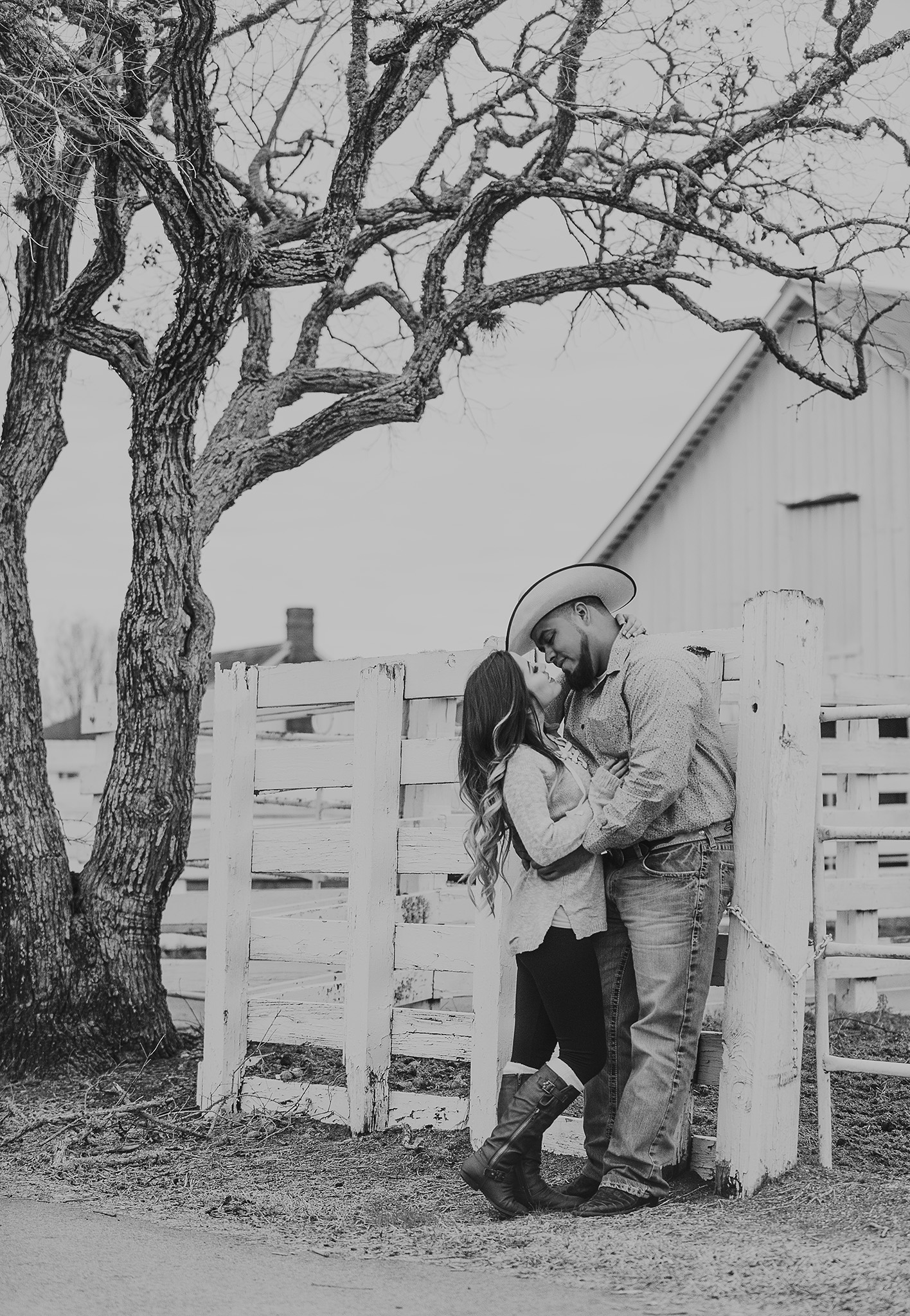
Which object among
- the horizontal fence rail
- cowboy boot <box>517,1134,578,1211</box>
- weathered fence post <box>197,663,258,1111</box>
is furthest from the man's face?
weathered fence post <box>197,663,258,1111</box>

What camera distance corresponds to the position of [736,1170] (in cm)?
432

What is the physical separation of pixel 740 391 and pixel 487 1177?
17.0 metres

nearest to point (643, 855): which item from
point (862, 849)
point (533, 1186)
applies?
point (533, 1186)

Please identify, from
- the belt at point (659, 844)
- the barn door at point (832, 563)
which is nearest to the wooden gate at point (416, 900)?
the belt at point (659, 844)

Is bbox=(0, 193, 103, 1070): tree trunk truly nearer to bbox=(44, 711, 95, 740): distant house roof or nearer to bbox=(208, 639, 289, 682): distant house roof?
bbox=(208, 639, 289, 682): distant house roof

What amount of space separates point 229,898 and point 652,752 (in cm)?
270

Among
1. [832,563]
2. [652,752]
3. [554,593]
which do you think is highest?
[832,563]

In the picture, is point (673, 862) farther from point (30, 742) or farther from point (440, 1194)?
point (30, 742)

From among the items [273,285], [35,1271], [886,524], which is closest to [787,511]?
[886,524]

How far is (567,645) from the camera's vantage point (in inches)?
177

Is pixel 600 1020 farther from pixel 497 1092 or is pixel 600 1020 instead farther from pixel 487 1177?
pixel 497 1092

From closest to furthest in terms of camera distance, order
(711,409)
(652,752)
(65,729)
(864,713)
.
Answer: (652,752), (864,713), (711,409), (65,729)

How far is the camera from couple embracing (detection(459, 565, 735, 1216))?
4.22m

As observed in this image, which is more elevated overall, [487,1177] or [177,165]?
[177,165]
